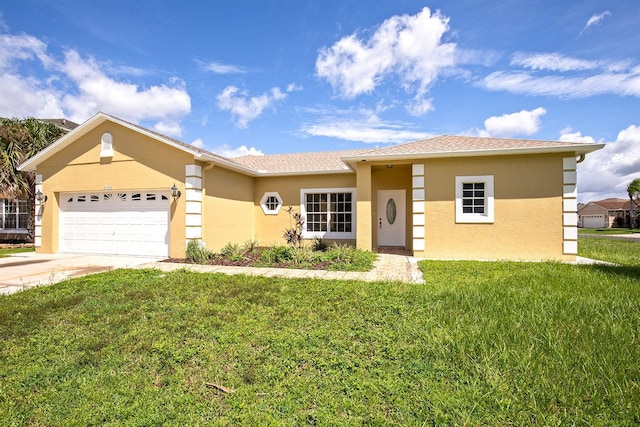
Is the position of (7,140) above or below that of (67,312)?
above

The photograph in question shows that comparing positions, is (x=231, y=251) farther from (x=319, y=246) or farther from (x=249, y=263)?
(x=319, y=246)

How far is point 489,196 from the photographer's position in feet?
32.0

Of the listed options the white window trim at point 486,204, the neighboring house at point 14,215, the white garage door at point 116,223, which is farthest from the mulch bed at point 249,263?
the neighboring house at point 14,215

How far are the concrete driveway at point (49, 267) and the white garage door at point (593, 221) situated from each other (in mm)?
62148

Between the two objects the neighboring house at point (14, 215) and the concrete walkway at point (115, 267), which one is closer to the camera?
the concrete walkway at point (115, 267)

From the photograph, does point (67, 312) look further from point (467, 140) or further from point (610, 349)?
point (467, 140)

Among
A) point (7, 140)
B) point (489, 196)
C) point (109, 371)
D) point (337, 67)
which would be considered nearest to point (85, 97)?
point (7, 140)

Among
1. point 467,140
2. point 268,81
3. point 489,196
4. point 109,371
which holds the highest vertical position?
point 268,81

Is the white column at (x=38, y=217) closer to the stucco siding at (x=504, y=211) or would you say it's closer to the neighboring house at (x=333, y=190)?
the neighboring house at (x=333, y=190)

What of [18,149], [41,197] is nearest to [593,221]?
[41,197]

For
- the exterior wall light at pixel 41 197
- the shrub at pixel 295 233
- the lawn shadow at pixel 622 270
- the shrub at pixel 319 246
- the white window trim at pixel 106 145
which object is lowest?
the lawn shadow at pixel 622 270

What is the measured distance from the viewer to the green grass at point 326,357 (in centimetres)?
246

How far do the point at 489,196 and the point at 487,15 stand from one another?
532 centimetres

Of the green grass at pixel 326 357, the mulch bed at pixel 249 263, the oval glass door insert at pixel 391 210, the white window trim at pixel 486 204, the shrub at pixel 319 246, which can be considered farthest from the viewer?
the oval glass door insert at pixel 391 210
